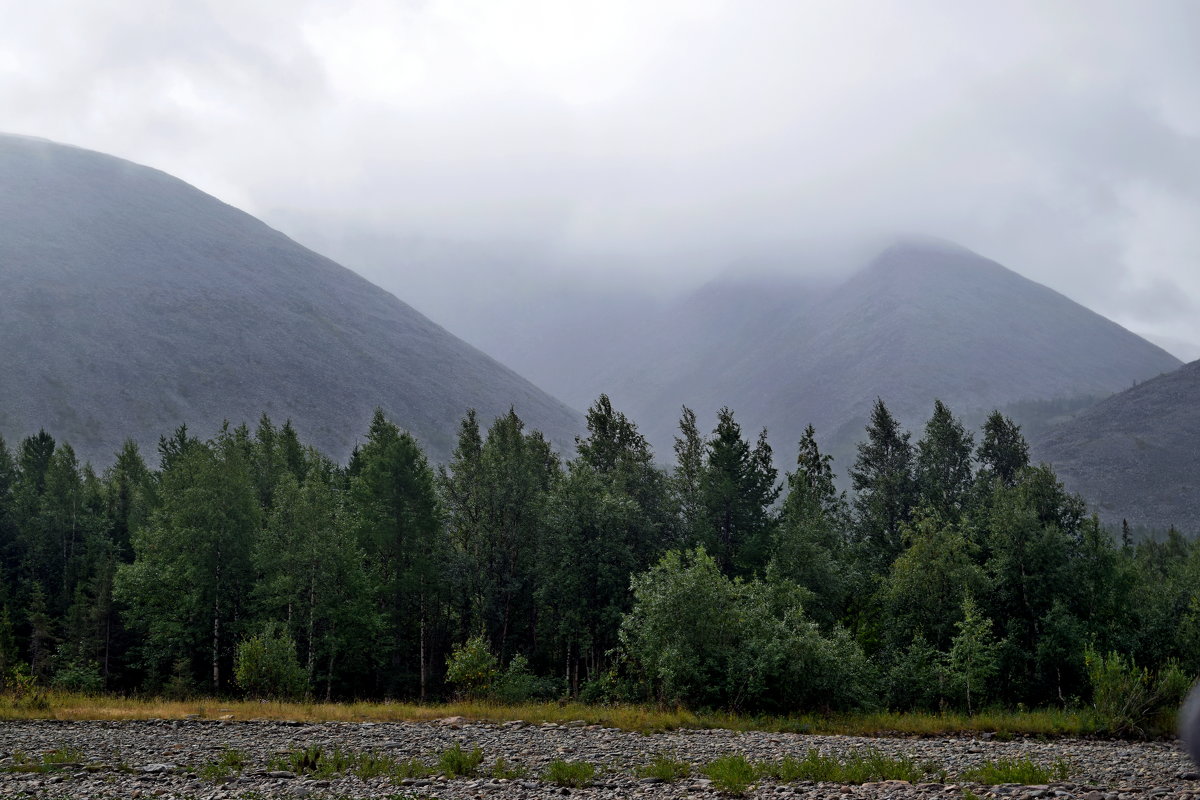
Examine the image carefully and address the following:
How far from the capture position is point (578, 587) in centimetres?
5356

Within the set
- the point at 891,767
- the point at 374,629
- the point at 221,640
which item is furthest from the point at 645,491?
the point at 891,767

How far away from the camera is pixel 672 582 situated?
3934cm

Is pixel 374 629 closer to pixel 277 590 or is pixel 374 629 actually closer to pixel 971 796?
pixel 277 590

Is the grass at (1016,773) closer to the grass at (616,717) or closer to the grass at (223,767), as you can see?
the grass at (616,717)

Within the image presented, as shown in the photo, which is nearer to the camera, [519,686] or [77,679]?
[519,686]

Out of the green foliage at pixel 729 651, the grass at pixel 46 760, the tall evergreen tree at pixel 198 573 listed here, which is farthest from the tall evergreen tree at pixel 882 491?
the grass at pixel 46 760

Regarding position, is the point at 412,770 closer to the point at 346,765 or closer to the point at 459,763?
the point at 459,763

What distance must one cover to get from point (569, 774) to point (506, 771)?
2.02 metres

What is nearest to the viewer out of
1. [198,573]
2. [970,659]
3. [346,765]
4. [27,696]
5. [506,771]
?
[506,771]

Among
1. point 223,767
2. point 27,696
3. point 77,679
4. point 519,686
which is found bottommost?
point 519,686

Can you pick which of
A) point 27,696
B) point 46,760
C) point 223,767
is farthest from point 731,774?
point 27,696

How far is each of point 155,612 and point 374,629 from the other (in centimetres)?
1375

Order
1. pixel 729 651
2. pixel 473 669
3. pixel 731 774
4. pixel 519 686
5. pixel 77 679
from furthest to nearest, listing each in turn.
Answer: pixel 77 679
pixel 519 686
pixel 473 669
pixel 729 651
pixel 731 774

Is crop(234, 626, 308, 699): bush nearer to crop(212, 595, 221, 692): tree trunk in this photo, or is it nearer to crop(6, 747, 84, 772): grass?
crop(212, 595, 221, 692): tree trunk
